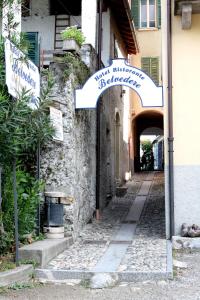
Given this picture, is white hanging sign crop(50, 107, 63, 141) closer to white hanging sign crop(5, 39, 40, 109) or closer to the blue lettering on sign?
the blue lettering on sign

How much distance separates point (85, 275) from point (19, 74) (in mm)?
2852

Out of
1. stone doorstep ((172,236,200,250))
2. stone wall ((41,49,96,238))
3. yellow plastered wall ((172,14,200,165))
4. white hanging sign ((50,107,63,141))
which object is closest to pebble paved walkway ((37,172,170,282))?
stone doorstep ((172,236,200,250))

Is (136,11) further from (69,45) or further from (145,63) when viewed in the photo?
(69,45)

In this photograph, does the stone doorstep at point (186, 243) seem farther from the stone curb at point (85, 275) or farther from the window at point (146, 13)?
the window at point (146, 13)

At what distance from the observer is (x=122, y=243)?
8883mm

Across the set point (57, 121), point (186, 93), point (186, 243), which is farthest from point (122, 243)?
point (186, 93)

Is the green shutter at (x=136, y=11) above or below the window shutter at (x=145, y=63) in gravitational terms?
above

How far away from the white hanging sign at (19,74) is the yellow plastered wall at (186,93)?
2.98m

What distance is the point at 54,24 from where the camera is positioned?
14.6m

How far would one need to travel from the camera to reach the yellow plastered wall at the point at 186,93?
906cm

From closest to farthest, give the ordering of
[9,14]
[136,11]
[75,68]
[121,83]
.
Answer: [9,14] → [121,83] → [75,68] → [136,11]

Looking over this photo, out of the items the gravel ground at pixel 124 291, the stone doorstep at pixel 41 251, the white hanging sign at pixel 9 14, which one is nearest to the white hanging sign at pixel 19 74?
the white hanging sign at pixel 9 14

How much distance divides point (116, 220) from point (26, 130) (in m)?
5.45

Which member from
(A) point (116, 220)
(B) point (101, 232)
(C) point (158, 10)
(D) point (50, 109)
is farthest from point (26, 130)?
(C) point (158, 10)
